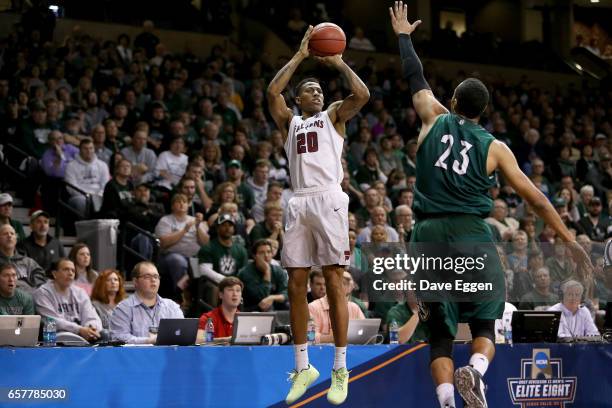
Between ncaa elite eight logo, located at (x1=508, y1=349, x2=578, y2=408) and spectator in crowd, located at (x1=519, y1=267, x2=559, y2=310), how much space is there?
285 cm

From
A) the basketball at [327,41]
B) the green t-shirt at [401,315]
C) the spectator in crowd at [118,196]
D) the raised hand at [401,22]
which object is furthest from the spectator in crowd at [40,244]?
the raised hand at [401,22]

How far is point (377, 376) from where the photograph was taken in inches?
346

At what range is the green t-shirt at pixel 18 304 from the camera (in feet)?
Result: 33.1

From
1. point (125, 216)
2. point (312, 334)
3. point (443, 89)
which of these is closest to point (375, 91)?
point (443, 89)

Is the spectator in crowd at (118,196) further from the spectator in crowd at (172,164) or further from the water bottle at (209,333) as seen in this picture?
the water bottle at (209,333)

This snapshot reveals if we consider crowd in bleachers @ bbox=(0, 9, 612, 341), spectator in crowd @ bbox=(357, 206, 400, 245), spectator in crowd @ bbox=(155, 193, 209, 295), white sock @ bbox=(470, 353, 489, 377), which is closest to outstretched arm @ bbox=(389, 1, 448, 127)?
white sock @ bbox=(470, 353, 489, 377)

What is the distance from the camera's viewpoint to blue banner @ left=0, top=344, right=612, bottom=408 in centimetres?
806

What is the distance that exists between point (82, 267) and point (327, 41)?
4.69 meters

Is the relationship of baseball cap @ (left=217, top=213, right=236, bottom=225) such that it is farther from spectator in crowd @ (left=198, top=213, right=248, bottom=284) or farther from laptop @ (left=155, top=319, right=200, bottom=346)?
laptop @ (left=155, top=319, right=200, bottom=346)

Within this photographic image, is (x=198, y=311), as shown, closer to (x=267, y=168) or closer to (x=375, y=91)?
(x=267, y=168)

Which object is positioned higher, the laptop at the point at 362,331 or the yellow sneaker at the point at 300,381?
the laptop at the point at 362,331

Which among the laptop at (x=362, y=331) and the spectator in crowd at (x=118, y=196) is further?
the spectator in crowd at (x=118, y=196)

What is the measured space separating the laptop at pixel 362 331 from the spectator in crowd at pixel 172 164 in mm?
5685

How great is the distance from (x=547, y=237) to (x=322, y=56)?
26.6 feet
